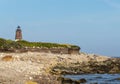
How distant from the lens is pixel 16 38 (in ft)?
239

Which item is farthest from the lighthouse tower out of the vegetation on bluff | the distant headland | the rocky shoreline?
the rocky shoreline

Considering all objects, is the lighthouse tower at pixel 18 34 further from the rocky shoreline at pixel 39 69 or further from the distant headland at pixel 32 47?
the rocky shoreline at pixel 39 69

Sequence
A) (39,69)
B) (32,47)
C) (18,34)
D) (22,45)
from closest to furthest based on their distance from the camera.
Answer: (39,69) < (32,47) < (22,45) < (18,34)

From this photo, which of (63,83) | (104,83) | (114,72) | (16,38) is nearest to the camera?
(63,83)

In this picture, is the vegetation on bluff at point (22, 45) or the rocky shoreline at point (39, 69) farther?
the vegetation on bluff at point (22, 45)

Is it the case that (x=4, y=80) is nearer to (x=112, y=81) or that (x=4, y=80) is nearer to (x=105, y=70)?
(x=112, y=81)

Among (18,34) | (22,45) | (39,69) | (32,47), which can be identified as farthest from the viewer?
(18,34)

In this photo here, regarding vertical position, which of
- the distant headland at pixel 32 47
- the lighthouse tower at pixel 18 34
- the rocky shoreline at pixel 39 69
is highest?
the lighthouse tower at pixel 18 34

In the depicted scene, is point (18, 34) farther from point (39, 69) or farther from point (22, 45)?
point (39, 69)

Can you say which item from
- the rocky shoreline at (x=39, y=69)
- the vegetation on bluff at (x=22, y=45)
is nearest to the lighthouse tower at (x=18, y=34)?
the vegetation on bluff at (x=22, y=45)

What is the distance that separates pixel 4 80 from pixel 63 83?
5.21m

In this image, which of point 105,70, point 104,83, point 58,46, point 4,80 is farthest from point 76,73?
point 58,46

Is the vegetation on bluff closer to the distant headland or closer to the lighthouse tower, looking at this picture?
the distant headland

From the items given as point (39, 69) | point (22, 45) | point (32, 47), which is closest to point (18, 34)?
point (22, 45)
